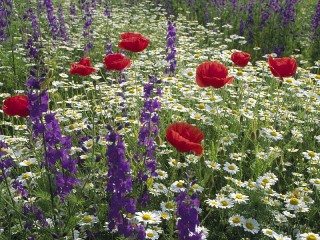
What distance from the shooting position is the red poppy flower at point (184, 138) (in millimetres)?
1999

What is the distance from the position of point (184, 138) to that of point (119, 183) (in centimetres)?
39

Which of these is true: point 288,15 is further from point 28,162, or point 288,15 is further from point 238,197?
point 28,162

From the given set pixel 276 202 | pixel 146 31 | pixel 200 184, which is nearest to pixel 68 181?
pixel 200 184

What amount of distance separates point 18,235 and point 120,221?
852 millimetres

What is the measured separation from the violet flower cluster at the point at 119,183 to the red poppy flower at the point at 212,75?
0.90 m

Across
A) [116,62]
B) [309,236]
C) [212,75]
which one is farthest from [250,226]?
[116,62]

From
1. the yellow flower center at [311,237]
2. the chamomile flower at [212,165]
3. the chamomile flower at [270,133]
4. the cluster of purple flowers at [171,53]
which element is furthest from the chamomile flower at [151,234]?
the cluster of purple flowers at [171,53]

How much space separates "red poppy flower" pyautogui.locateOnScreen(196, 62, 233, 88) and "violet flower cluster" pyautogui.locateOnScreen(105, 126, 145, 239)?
0.90 meters

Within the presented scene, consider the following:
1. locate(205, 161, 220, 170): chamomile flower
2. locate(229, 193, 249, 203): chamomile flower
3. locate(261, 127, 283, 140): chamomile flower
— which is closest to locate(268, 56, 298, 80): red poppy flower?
locate(261, 127, 283, 140): chamomile flower

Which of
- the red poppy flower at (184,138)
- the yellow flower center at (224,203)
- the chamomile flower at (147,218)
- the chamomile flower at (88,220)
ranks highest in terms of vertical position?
the red poppy flower at (184,138)

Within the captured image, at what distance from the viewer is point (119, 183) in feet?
6.30

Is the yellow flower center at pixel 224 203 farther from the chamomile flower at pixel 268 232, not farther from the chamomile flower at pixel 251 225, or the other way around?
the chamomile flower at pixel 268 232

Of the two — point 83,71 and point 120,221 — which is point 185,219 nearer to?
point 120,221

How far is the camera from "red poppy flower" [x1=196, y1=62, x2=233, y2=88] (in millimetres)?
2611
